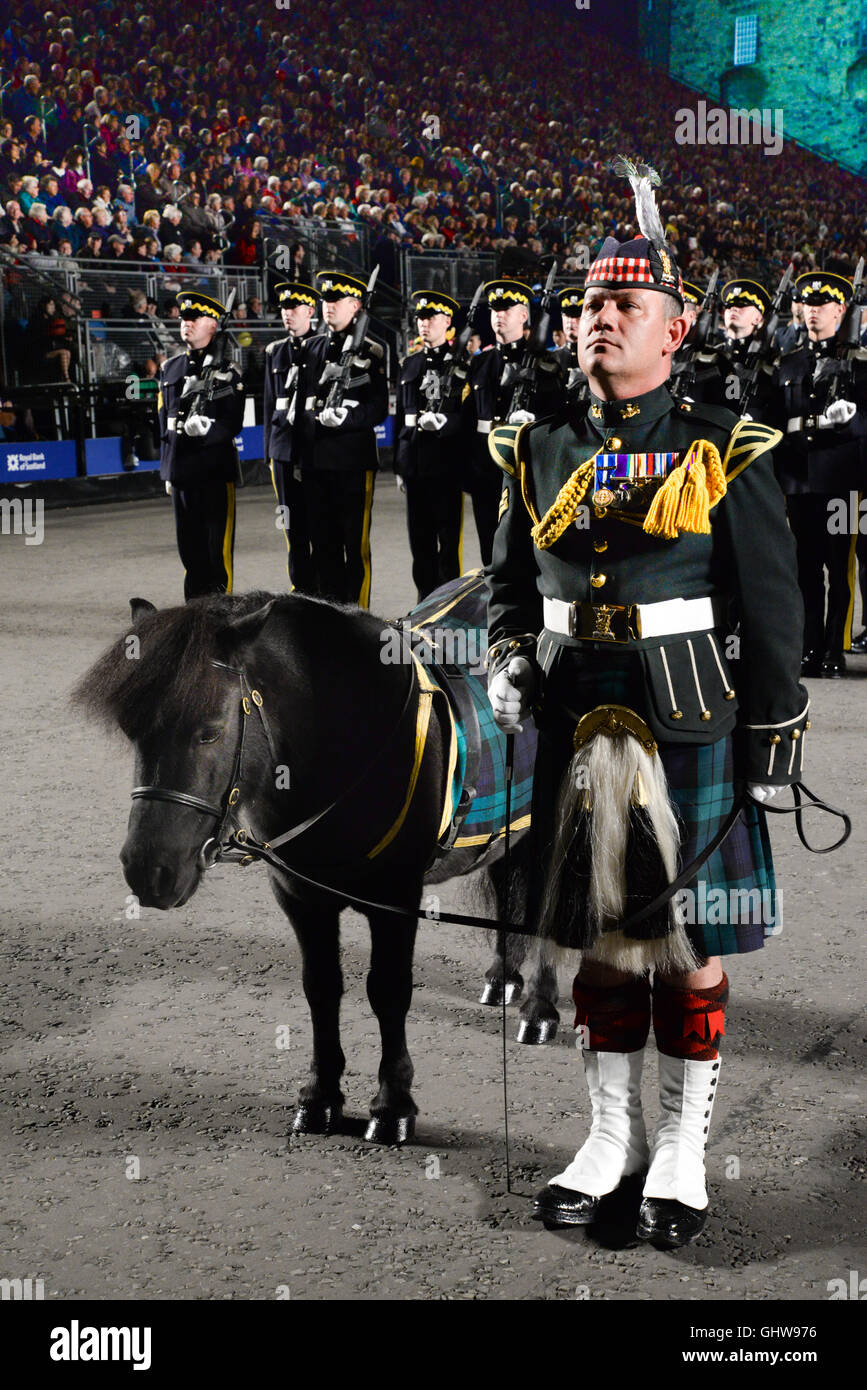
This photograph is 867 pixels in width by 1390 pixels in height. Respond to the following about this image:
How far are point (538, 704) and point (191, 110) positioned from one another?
68.8ft

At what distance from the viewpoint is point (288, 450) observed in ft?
30.8

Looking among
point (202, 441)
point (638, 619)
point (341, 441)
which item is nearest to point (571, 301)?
point (341, 441)

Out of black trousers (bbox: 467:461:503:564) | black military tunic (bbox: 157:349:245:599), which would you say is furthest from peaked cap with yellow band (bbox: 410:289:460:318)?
black military tunic (bbox: 157:349:245:599)

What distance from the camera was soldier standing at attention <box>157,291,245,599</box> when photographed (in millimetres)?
8969

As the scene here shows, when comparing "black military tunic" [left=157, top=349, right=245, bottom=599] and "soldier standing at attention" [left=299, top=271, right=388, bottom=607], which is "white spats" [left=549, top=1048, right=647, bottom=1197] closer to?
"soldier standing at attention" [left=299, top=271, right=388, bottom=607]

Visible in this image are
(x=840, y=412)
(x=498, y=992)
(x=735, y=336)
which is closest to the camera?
(x=498, y=992)

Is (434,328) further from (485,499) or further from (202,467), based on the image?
(202,467)

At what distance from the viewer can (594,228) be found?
26859 millimetres

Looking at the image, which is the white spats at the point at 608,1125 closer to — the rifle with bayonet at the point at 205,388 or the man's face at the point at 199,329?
the rifle with bayonet at the point at 205,388

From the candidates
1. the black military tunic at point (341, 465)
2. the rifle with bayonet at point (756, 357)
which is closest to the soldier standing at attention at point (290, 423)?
the black military tunic at point (341, 465)

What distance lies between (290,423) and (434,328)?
3.66 ft

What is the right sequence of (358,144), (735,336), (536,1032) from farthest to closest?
(358,144) < (735,336) < (536,1032)

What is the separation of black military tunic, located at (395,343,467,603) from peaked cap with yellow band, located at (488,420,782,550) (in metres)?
6.66

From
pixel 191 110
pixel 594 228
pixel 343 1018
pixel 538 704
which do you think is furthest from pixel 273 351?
pixel 594 228
